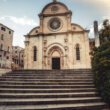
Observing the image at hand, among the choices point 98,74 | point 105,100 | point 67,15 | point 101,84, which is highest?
point 67,15

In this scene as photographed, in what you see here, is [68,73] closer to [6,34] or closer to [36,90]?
[36,90]

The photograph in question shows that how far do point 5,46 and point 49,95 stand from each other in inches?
1217

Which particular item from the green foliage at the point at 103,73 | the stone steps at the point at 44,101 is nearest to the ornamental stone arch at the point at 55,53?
the green foliage at the point at 103,73

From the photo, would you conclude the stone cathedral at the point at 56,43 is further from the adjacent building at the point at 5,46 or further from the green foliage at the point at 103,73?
the adjacent building at the point at 5,46

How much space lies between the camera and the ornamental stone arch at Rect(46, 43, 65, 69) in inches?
584

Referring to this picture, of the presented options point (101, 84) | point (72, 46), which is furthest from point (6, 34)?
point (101, 84)

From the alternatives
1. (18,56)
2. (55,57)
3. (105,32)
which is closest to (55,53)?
(55,57)

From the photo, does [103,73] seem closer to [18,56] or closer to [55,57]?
[55,57]

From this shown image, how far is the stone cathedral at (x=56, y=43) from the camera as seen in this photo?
14.3m

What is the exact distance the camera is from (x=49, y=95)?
15.7 feet

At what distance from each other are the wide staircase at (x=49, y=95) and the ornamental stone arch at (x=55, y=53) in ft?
26.0

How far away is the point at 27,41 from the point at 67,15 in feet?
26.6

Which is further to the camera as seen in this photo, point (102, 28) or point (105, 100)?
point (102, 28)

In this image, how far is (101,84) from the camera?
4746mm
